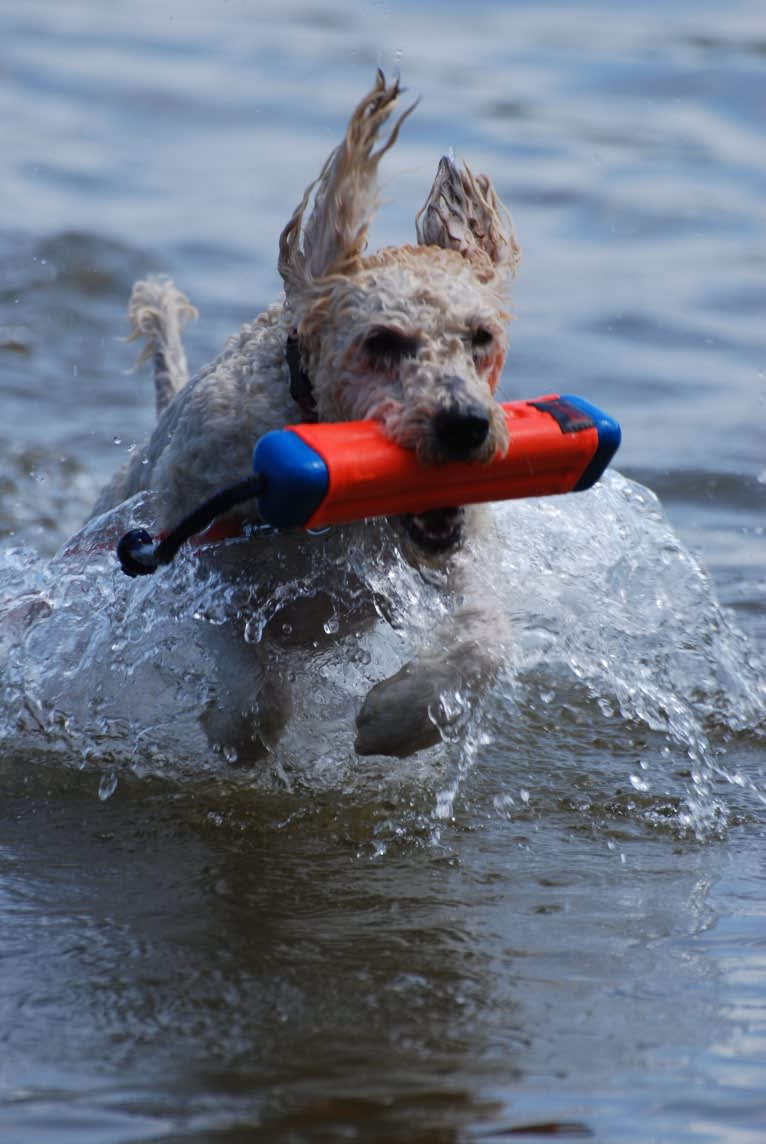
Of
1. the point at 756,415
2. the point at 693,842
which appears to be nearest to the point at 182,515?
the point at 693,842

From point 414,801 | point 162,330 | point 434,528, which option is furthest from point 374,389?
point 162,330

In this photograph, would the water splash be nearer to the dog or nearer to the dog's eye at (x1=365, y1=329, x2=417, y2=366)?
the dog

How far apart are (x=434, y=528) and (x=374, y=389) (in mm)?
460

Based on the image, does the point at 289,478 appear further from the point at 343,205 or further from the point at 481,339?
the point at 343,205

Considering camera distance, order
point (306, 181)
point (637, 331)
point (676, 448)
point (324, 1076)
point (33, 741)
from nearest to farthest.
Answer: point (324, 1076)
point (33, 741)
point (676, 448)
point (637, 331)
point (306, 181)

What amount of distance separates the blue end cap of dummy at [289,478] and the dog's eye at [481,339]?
26.9 inches

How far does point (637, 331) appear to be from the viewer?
10.8 metres

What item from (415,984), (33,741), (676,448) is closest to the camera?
(415,984)

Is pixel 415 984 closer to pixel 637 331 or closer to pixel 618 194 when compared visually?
pixel 637 331

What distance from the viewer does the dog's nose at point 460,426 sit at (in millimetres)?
4098

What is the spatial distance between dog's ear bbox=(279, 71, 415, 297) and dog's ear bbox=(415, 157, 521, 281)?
37 cm

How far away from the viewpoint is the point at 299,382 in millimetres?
4602

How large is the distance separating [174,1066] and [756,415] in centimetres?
699

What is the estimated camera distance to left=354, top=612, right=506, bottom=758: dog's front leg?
464cm
